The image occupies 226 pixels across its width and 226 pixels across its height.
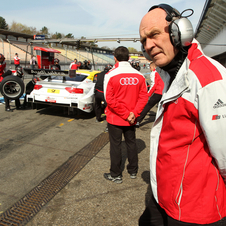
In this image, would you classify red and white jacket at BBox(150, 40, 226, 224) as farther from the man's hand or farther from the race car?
the race car

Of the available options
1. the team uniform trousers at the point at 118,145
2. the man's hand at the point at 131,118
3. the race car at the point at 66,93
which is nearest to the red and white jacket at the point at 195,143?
the man's hand at the point at 131,118

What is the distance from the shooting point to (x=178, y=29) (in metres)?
1.22

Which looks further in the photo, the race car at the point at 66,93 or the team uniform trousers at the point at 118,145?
the race car at the point at 66,93

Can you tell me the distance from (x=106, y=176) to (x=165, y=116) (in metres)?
2.22

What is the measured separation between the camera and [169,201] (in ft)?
4.27

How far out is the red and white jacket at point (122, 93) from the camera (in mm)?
2990

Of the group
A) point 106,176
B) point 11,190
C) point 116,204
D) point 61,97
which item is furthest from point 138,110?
point 61,97

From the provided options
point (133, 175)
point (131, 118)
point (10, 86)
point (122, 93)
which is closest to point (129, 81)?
point (122, 93)

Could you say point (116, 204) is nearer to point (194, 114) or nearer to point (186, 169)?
point (186, 169)

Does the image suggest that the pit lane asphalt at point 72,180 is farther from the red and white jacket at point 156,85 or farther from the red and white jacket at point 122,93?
the red and white jacket at point 156,85

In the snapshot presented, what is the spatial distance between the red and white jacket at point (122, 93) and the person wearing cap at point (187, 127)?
1589 mm

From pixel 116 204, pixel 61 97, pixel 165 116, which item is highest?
pixel 165 116

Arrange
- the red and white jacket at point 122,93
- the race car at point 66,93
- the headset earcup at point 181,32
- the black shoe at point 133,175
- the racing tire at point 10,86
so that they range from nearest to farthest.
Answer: the headset earcup at point 181,32 < the red and white jacket at point 122,93 < the black shoe at point 133,175 < the race car at point 66,93 < the racing tire at point 10,86

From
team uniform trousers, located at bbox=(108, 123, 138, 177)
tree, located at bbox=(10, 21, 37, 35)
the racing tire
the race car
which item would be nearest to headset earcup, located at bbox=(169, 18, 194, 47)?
team uniform trousers, located at bbox=(108, 123, 138, 177)
